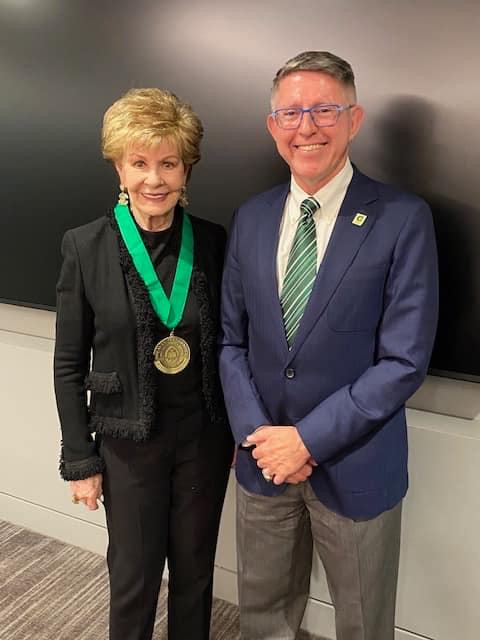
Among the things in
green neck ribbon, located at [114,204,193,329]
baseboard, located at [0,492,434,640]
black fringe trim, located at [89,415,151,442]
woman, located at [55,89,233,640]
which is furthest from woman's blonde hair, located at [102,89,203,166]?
baseboard, located at [0,492,434,640]

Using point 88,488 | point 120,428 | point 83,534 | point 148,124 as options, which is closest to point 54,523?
point 83,534

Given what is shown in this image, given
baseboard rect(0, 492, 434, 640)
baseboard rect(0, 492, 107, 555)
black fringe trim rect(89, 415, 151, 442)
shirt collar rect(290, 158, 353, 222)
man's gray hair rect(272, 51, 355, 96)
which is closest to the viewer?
man's gray hair rect(272, 51, 355, 96)

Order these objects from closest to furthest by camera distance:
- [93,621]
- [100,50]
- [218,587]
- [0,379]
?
[100,50], [93,621], [218,587], [0,379]

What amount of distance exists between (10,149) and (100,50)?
1.66ft

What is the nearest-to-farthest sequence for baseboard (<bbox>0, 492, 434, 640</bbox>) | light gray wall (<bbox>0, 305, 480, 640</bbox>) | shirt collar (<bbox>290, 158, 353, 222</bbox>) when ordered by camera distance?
1. shirt collar (<bbox>290, 158, 353, 222</bbox>)
2. light gray wall (<bbox>0, 305, 480, 640</bbox>)
3. baseboard (<bbox>0, 492, 434, 640</bbox>)

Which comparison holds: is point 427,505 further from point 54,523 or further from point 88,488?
point 54,523

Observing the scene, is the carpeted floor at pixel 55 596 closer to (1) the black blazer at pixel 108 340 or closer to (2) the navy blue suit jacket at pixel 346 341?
(1) the black blazer at pixel 108 340

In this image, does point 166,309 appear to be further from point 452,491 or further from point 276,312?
point 452,491

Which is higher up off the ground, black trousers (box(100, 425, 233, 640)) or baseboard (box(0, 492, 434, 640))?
black trousers (box(100, 425, 233, 640))

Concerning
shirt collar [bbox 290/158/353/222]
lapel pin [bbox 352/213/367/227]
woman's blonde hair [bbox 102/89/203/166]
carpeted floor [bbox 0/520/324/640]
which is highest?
woman's blonde hair [bbox 102/89/203/166]

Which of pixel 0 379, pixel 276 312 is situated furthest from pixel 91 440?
pixel 0 379

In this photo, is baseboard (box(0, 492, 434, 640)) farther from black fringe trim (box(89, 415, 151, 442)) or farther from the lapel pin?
the lapel pin

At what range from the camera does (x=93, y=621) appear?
224 centimetres

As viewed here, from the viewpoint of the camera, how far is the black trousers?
168cm
